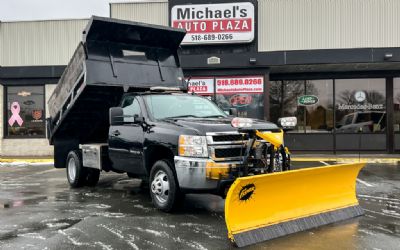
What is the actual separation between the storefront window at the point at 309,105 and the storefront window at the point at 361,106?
0.39m

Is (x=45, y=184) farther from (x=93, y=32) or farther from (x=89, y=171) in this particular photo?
(x=93, y=32)

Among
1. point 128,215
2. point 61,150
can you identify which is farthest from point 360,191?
point 61,150

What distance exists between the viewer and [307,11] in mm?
16562

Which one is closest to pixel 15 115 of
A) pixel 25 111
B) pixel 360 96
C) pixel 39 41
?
pixel 25 111

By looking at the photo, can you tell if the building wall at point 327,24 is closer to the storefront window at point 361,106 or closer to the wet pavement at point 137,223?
the storefront window at point 361,106

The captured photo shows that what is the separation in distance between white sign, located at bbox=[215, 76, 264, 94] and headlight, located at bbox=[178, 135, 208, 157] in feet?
35.1

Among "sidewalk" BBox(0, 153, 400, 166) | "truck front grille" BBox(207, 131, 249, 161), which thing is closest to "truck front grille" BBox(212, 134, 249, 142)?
"truck front grille" BBox(207, 131, 249, 161)

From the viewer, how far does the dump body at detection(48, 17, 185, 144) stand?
870 centimetres

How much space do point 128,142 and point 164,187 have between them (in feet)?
4.74

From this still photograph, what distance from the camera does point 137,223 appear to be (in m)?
6.38

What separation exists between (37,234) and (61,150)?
16.5 feet

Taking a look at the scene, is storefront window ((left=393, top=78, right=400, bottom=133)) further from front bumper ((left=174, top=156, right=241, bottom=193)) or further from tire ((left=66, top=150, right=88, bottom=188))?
front bumper ((left=174, top=156, right=241, bottom=193))

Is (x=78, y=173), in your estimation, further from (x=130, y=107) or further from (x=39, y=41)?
(x=39, y=41)

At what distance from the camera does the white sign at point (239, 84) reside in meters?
16.9
